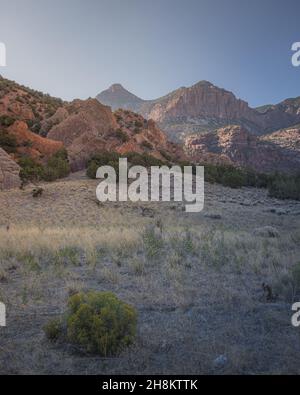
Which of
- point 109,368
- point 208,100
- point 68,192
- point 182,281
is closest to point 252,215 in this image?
point 68,192

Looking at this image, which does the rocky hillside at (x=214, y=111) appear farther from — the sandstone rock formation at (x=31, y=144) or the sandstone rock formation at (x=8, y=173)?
the sandstone rock formation at (x=8, y=173)

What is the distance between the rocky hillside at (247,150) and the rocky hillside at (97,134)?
30.9 m

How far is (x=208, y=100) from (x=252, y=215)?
125 meters

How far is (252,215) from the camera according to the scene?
66.7 ft

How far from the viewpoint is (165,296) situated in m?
6.14

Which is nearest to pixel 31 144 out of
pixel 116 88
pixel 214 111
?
pixel 214 111

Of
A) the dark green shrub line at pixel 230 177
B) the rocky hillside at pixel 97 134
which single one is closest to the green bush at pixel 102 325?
the dark green shrub line at pixel 230 177

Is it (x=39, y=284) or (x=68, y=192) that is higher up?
(x=68, y=192)

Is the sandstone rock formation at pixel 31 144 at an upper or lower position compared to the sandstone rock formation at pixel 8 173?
upper

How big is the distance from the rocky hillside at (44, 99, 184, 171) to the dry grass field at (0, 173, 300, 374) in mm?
20049

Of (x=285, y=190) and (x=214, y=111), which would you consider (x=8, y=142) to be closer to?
(x=285, y=190)

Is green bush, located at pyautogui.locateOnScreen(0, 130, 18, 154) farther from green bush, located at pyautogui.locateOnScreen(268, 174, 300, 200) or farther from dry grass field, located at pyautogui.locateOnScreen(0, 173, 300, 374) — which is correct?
green bush, located at pyautogui.locateOnScreen(268, 174, 300, 200)

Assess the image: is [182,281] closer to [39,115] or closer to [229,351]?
[229,351]

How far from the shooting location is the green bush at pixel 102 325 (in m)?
4.24
